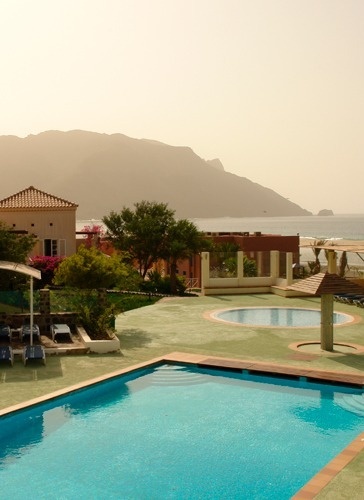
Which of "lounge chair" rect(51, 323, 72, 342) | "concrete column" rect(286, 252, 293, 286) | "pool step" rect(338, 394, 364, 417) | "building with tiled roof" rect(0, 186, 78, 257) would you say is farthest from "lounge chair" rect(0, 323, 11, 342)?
"building with tiled roof" rect(0, 186, 78, 257)

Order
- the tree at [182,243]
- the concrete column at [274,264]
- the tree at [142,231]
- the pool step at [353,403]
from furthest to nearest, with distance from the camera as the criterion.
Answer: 1. the tree at [142,231]
2. the tree at [182,243]
3. the concrete column at [274,264]
4. the pool step at [353,403]

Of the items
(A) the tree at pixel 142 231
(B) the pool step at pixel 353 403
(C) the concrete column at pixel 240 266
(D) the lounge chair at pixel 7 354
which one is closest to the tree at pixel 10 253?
(D) the lounge chair at pixel 7 354

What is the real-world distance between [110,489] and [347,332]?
13.6 m

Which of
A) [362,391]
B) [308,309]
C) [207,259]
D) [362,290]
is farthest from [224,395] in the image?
[207,259]

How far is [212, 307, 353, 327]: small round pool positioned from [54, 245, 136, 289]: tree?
5292 mm

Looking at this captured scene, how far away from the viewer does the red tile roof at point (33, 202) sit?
40656mm

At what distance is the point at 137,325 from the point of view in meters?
22.4

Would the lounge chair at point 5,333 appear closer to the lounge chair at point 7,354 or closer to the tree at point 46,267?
the lounge chair at point 7,354

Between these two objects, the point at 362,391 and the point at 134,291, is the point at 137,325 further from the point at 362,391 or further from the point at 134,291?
the point at 134,291

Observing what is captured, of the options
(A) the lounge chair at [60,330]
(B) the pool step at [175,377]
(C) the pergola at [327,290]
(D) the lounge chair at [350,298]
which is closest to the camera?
(B) the pool step at [175,377]

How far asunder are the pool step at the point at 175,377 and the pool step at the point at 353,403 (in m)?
3.46

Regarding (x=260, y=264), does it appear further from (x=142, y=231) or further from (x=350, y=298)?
(x=142, y=231)

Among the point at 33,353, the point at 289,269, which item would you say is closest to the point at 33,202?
the point at 289,269

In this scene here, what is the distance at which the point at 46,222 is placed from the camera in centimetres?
4062
